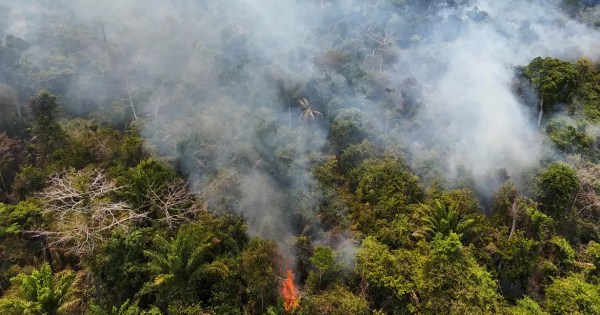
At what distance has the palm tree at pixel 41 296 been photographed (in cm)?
1648

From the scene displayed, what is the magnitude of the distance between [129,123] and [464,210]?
22939mm

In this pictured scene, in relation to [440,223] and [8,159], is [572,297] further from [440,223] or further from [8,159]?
[8,159]

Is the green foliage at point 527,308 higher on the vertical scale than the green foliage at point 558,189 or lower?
lower

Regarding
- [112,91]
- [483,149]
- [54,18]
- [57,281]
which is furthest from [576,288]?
[54,18]

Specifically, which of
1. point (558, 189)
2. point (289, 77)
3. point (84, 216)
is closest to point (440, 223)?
point (558, 189)

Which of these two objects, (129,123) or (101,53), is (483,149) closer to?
(129,123)

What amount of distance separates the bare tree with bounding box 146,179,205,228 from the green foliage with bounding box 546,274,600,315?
16379 millimetres

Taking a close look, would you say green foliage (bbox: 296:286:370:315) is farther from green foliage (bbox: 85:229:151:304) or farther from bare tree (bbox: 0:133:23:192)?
bare tree (bbox: 0:133:23:192)

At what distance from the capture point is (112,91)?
35.5 meters

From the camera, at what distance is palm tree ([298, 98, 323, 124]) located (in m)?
29.8

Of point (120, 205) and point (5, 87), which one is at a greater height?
point (120, 205)

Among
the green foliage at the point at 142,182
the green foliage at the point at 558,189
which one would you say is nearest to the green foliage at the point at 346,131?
the green foliage at the point at 558,189

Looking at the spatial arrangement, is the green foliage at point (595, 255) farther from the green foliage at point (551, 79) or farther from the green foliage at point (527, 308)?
the green foliage at point (551, 79)

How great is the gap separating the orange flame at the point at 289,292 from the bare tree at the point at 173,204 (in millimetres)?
5475
